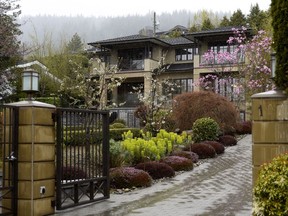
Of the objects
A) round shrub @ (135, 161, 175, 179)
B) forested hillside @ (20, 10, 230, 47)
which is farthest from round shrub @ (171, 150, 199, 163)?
forested hillside @ (20, 10, 230, 47)

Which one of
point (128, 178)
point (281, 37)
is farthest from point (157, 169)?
point (281, 37)

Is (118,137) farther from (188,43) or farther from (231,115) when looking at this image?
(188,43)

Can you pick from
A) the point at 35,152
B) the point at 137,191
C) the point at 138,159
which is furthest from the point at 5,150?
the point at 138,159

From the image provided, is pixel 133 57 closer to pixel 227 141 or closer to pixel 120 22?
pixel 227 141

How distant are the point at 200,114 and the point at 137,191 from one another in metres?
11.7

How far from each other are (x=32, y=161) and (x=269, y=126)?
4.42 metres

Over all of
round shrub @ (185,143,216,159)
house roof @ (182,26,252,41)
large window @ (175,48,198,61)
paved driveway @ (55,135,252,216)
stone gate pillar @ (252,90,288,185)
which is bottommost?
paved driveway @ (55,135,252,216)

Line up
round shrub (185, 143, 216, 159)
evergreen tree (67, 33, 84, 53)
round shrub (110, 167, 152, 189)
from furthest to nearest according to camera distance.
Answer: evergreen tree (67, 33, 84, 53)
round shrub (185, 143, 216, 159)
round shrub (110, 167, 152, 189)

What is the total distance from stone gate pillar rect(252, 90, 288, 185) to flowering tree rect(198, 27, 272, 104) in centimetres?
1739

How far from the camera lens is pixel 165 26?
7625 centimetres

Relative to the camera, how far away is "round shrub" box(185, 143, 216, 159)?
18.6m

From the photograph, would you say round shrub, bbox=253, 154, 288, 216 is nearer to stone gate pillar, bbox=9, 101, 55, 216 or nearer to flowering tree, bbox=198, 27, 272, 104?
stone gate pillar, bbox=9, 101, 55, 216

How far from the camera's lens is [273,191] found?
6.05m

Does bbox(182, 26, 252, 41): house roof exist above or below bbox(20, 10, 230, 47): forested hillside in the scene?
below
